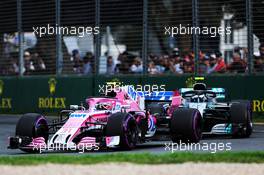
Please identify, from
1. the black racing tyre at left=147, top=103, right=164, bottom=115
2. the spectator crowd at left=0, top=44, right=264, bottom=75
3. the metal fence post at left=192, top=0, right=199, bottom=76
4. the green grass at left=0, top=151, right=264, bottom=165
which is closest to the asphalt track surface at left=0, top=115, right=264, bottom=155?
the black racing tyre at left=147, top=103, right=164, bottom=115

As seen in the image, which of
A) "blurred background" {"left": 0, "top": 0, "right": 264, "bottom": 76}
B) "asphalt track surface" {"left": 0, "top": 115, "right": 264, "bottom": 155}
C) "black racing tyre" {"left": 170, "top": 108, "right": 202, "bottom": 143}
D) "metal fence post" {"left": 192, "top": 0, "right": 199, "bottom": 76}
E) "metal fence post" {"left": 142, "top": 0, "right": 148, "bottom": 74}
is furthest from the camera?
"metal fence post" {"left": 142, "top": 0, "right": 148, "bottom": 74}

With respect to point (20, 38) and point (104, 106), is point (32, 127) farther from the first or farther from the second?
point (20, 38)

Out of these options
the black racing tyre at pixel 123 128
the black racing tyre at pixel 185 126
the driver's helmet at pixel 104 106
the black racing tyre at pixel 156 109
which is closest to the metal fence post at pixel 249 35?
the black racing tyre at pixel 156 109

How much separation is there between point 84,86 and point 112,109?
9877 millimetres

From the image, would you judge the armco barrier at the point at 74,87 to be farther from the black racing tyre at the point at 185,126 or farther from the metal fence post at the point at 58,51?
the black racing tyre at the point at 185,126

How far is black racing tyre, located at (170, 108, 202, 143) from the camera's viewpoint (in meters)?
14.0

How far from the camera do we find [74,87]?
24641 millimetres

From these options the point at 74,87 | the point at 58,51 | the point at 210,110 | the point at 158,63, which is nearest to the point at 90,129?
the point at 210,110

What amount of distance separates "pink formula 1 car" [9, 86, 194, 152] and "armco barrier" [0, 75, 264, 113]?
6.69 metres

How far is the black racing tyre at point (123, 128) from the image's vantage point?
13.1 meters

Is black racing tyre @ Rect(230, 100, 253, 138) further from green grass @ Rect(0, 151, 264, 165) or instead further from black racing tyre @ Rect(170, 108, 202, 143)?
green grass @ Rect(0, 151, 264, 165)

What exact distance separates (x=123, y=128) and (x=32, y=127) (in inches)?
66.0

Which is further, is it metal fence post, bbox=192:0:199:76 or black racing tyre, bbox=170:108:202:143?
metal fence post, bbox=192:0:199:76

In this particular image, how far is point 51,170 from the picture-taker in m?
9.62
